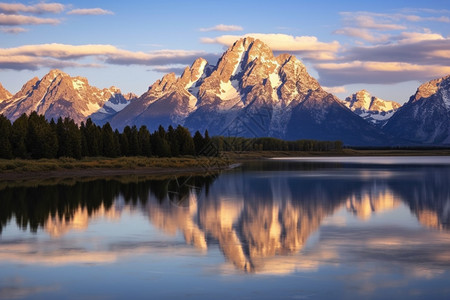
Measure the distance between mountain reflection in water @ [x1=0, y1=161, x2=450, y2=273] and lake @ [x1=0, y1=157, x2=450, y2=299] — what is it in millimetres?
89

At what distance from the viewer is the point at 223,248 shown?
29.5 meters

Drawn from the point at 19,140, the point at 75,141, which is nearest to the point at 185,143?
the point at 75,141

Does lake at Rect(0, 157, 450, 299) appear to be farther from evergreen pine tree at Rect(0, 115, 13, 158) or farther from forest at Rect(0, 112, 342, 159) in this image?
forest at Rect(0, 112, 342, 159)

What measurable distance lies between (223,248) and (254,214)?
15.3m

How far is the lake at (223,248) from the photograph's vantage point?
21.3 metres

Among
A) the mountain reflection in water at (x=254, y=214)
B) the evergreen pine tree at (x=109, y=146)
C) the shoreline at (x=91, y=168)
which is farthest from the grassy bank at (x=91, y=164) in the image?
the mountain reflection in water at (x=254, y=214)

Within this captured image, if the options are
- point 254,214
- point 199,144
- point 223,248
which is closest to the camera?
point 223,248

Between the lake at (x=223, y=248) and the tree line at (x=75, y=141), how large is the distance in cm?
5548

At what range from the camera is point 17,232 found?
34.7 m

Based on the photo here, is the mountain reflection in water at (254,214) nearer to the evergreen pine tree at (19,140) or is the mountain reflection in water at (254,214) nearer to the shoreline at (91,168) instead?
the shoreline at (91,168)

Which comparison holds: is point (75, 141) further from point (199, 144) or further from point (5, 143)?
point (199, 144)

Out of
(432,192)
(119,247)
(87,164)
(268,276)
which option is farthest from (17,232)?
(87,164)

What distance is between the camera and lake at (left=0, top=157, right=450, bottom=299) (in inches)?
840

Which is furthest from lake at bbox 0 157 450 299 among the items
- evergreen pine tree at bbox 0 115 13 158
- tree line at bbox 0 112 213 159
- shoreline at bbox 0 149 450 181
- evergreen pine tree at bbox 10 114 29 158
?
tree line at bbox 0 112 213 159
